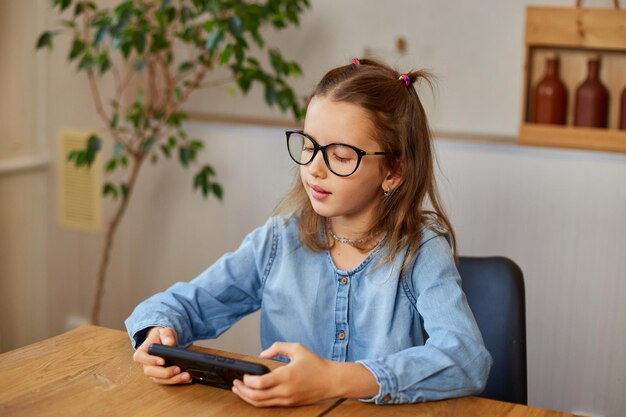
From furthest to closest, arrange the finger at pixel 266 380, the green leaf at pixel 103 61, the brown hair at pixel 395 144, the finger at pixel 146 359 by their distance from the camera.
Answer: the green leaf at pixel 103 61 < the brown hair at pixel 395 144 < the finger at pixel 146 359 < the finger at pixel 266 380

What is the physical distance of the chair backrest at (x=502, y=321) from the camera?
1746 mm

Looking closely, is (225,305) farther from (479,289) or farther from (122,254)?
(122,254)

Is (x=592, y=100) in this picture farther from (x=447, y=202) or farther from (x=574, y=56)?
(x=447, y=202)

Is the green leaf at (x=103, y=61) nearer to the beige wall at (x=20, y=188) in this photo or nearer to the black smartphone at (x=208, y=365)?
the beige wall at (x=20, y=188)

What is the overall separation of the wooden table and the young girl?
58mm

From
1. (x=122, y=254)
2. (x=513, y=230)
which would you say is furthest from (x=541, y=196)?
(x=122, y=254)

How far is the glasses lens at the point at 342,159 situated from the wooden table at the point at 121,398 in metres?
0.36

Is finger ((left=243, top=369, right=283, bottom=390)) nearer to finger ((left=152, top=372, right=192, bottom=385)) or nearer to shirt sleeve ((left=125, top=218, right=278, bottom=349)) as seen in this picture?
finger ((left=152, top=372, right=192, bottom=385))

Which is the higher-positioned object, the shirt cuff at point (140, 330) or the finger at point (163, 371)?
the shirt cuff at point (140, 330)

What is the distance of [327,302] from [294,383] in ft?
1.38

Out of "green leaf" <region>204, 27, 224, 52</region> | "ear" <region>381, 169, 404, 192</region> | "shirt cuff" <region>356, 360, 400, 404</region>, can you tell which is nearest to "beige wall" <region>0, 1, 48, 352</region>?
"green leaf" <region>204, 27, 224, 52</region>

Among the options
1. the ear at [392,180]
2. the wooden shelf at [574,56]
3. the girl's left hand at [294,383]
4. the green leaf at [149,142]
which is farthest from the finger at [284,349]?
the green leaf at [149,142]

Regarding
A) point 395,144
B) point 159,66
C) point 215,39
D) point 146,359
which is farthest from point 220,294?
point 159,66

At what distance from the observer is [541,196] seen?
2.59m
